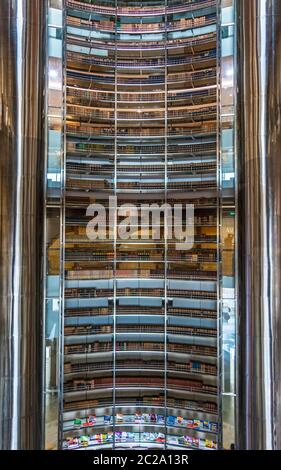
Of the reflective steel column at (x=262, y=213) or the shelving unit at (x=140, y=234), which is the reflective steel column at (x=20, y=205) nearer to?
the shelving unit at (x=140, y=234)

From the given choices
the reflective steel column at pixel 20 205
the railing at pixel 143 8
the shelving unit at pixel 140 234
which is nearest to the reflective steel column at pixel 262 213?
the shelving unit at pixel 140 234

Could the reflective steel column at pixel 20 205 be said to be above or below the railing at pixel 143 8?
below

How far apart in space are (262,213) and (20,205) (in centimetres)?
269

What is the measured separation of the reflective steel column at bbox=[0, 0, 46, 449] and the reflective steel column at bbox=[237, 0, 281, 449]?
2368 millimetres

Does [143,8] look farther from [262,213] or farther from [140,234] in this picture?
[262,213]

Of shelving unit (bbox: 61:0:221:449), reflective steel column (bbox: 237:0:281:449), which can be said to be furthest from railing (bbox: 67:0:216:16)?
reflective steel column (bbox: 237:0:281:449)

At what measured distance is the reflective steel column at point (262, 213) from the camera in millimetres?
3645

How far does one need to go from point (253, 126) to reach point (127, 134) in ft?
6.07

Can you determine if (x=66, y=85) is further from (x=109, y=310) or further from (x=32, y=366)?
(x=32, y=366)

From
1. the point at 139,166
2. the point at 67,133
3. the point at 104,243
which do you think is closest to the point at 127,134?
the point at 139,166

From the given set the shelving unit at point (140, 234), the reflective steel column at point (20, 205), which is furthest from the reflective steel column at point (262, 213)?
the reflective steel column at point (20, 205)

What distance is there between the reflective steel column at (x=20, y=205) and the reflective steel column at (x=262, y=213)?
2.37 metres

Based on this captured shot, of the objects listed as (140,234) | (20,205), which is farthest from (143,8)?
(20,205)

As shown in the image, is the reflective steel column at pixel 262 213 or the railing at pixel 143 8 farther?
the railing at pixel 143 8
